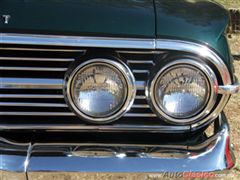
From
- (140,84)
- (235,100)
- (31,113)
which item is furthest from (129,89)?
(235,100)

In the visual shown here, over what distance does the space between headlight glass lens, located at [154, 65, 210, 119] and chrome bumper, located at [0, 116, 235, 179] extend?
187 millimetres

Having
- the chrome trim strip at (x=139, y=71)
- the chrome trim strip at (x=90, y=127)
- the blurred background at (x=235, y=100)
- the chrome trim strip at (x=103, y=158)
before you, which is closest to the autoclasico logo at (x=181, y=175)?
the chrome trim strip at (x=103, y=158)

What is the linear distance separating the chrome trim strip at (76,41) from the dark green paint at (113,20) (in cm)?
2

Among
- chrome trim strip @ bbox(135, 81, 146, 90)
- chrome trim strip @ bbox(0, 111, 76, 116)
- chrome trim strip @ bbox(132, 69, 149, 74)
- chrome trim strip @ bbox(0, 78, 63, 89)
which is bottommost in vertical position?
chrome trim strip @ bbox(0, 111, 76, 116)

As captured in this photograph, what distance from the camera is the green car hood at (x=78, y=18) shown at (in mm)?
2150

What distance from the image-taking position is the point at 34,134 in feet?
7.68

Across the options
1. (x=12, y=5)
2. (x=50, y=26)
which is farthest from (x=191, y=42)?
(x=12, y=5)

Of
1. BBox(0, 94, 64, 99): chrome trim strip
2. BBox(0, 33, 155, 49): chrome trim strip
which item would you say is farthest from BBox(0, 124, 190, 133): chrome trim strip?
BBox(0, 33, 155, 49): chrome trim strip

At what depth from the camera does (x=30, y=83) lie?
2.21 m

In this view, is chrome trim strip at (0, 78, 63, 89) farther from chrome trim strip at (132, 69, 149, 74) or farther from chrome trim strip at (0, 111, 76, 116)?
chrome trim strip at (132, 69, 149, 74)

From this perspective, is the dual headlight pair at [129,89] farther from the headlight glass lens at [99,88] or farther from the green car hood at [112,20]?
the green car hood at [112,20]

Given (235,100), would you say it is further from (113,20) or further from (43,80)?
(43,80)

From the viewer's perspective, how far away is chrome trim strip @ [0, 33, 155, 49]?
2.13 meters

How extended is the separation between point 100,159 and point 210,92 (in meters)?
0.57
